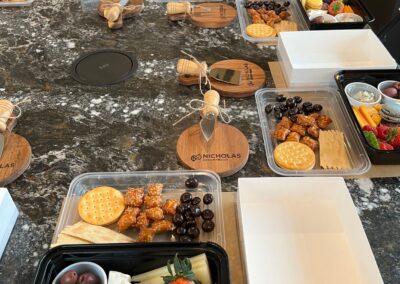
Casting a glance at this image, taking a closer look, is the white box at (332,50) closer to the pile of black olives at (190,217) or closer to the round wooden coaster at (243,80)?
the round wooden coaster at (243,80)

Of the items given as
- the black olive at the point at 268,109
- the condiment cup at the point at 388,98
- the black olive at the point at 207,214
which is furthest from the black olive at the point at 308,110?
the black olive at the point at 207,214

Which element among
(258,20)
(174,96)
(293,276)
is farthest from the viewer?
(258,20)

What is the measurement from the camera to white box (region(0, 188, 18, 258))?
857mm

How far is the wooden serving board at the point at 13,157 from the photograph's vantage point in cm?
100

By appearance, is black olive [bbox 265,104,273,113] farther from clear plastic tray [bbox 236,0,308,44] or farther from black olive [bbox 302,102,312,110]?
clear plastic tray [bbox 236,0,308,44]

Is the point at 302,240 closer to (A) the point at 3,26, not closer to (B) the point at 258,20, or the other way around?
(B) the point at 258,20

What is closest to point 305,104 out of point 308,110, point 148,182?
point 308,110

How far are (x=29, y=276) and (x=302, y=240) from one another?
604mm

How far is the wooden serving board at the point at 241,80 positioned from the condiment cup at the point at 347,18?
0.46 m

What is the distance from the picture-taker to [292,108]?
47.2 inches

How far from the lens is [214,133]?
1116 millimetres

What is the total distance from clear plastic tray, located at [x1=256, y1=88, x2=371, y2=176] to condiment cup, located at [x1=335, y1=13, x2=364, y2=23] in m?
0.47

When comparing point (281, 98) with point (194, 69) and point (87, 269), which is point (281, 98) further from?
point (87, 269)

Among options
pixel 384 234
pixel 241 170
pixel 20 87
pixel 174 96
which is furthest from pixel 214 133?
pixel 20 87
